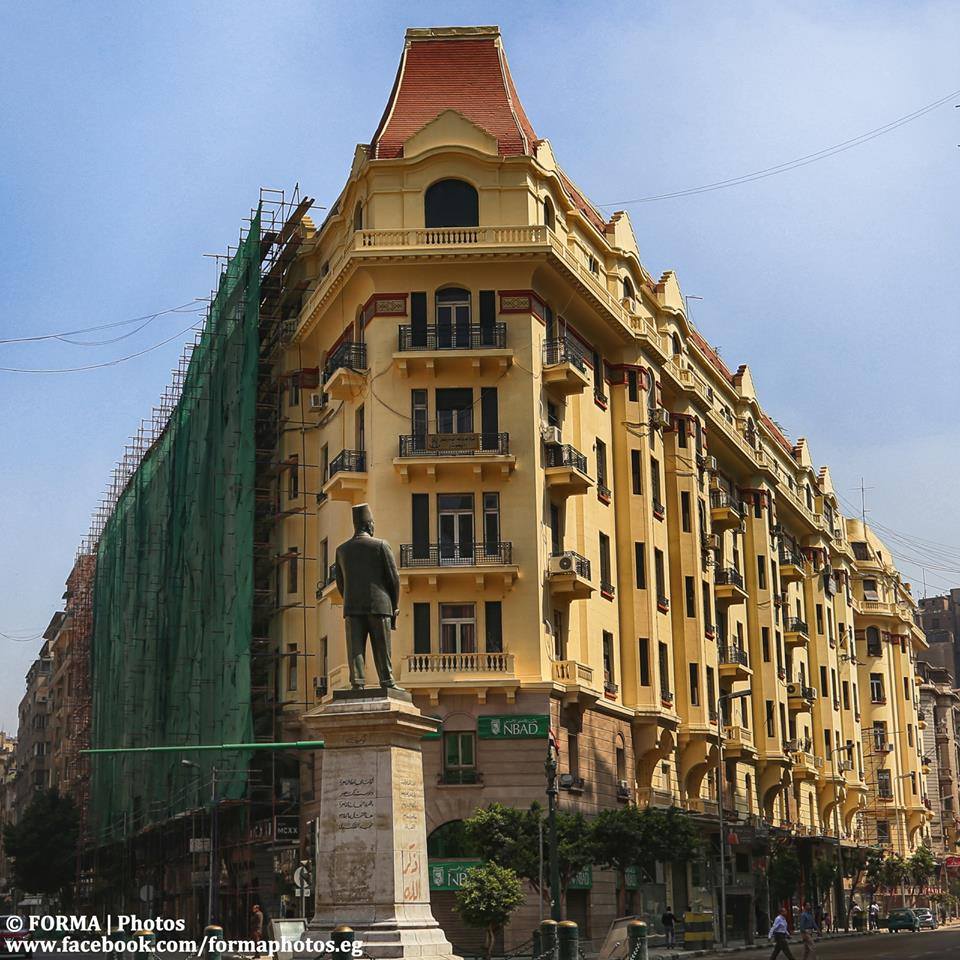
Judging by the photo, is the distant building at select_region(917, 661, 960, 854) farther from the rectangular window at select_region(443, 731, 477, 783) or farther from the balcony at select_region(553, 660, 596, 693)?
the rectangular window at select_region(443, 731, 477, 783)

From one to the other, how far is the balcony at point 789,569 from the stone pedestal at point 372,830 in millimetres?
58789

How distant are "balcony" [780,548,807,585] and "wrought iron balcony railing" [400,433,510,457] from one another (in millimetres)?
34699

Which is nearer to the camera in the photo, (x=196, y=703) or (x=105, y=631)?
(x=196, y=703)

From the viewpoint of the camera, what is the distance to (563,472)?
47.3m

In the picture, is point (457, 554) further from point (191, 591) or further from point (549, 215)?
point (191, 591)

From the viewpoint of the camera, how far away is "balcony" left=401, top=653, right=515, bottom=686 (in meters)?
44.6

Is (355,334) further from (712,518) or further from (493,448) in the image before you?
(712,518)

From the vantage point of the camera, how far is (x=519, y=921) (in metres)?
43.2

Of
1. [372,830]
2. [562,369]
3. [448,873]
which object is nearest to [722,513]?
[562,369]

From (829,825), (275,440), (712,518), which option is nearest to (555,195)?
(275,440)

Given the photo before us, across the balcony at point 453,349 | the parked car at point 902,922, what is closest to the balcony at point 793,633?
the parked car at point 902,922

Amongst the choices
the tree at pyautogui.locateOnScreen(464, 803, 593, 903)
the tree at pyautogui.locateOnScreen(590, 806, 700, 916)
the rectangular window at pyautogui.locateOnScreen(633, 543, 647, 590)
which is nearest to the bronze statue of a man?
the tree at pyautogui.locateOnScreen(464, 803, 593, 903)

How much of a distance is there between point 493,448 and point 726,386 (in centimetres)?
2730

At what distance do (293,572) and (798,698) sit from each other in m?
31.9
